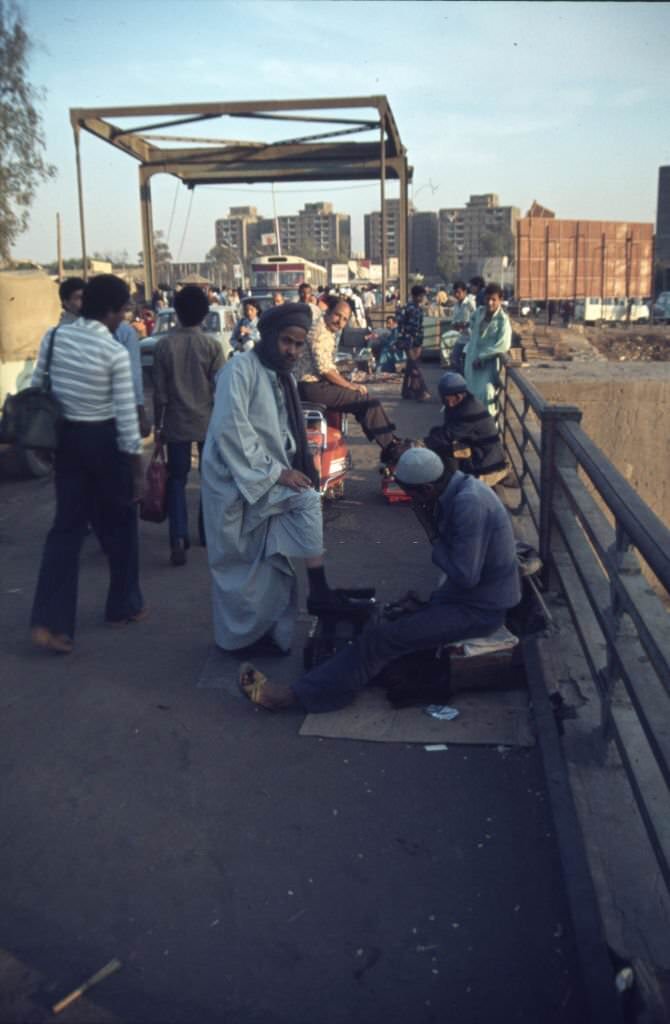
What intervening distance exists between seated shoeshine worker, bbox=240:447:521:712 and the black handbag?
5.26 ft

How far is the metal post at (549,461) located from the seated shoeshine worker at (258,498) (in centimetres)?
124

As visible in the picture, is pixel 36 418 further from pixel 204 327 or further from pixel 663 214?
pixel 663 214

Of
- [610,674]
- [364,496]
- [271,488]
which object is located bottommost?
[364,496]

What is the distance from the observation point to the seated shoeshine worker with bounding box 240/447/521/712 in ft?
13.7

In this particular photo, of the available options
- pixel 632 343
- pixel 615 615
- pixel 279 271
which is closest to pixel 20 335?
pixel 615 615

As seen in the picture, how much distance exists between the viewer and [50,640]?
518 cm

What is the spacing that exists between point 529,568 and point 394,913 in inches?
96.7

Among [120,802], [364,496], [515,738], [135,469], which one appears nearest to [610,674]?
[515,738]

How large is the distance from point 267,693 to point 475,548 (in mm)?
1130

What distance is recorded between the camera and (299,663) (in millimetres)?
5109

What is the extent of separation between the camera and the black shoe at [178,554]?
6855 millimetres

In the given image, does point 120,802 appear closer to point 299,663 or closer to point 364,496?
point 299,663

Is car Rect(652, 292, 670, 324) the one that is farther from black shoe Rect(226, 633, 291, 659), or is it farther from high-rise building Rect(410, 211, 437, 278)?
high-rise building Rect(410, 211, 437, 278)

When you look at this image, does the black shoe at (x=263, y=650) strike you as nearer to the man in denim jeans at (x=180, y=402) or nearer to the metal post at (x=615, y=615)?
the man in denim jeans at (x=180, y=402)
